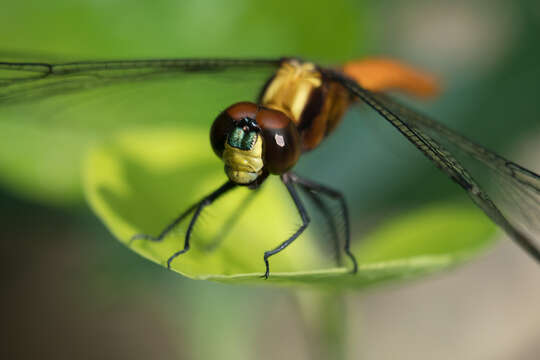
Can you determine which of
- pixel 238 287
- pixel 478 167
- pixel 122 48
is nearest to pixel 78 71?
pixel 122 48

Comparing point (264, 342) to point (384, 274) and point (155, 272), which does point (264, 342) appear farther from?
point (384, 274)

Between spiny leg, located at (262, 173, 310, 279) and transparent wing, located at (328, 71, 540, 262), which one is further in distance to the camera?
spiny leg, located at (262, 173, 310, 279)

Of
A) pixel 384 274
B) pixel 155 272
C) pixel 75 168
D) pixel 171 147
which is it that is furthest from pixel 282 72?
pixel 155 272

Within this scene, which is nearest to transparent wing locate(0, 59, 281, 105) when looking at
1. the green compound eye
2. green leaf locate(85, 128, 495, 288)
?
green leaf locate(85, 128, 495, 288)

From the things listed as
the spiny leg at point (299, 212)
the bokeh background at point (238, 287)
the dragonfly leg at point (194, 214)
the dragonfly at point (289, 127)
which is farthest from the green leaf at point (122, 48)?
the dragonfly leg at point (194, 214)

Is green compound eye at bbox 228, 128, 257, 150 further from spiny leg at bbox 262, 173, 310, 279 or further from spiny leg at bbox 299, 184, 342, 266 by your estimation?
spiny leg at bbox 299, 184, 342, 266

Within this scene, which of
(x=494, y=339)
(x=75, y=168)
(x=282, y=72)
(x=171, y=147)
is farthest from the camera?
(x=494, y=339)
